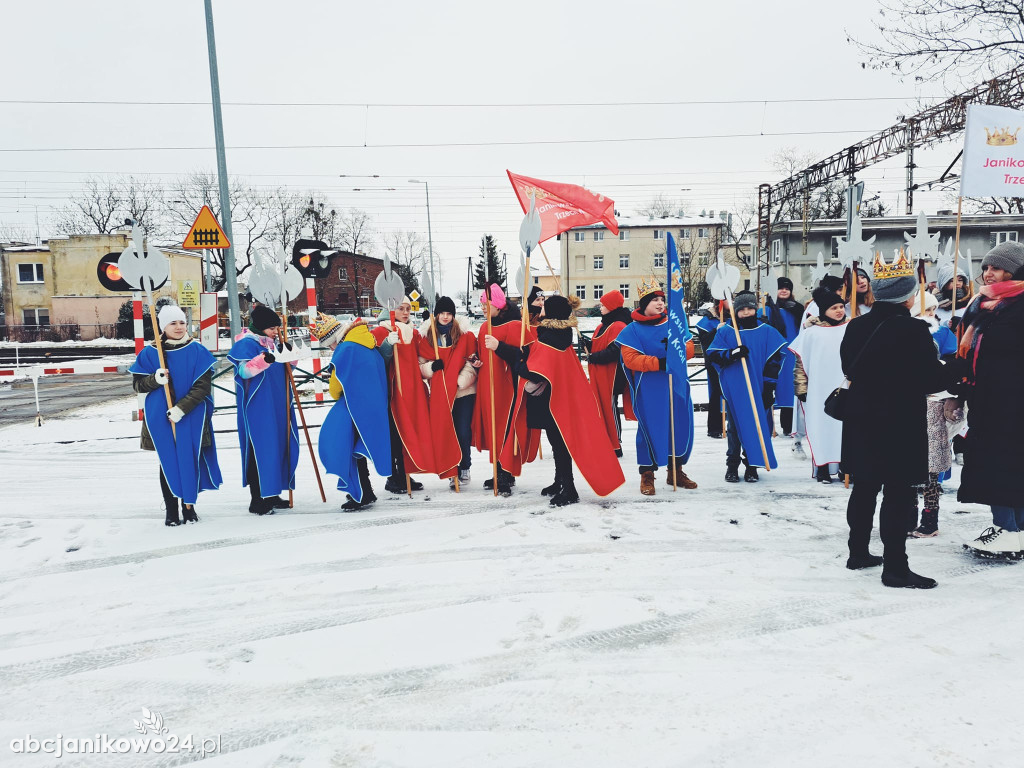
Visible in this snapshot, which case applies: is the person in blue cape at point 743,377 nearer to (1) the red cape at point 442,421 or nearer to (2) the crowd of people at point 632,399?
(2) the crowd of people at point 632,399

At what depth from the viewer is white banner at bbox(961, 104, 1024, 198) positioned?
18.4 ft

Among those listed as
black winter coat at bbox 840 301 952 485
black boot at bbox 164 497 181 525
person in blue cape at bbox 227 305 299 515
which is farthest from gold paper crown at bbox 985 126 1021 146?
black boot at bbox 164 497 181 525

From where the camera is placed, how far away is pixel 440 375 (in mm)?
6801

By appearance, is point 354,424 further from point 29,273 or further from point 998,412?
point 29,273

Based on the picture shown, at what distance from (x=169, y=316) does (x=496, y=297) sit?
2.98 metres

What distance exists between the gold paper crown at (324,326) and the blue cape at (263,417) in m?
0.43

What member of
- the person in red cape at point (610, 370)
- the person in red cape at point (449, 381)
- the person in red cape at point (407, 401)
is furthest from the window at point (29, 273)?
the person in red cape at point (610, 370)

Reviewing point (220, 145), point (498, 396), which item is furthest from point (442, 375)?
point (220, 145)

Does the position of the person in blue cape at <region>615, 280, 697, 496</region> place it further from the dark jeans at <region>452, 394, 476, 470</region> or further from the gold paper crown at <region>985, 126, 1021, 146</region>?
the gold paper crown at <region>985, 126, 1021, 146</region>

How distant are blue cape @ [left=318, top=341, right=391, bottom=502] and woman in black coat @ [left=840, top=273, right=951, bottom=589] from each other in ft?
12.3

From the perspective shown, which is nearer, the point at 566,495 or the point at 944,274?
the point at 566,495

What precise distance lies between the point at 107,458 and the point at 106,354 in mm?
22374

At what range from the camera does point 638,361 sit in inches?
245

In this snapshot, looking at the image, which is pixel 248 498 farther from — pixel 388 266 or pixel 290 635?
pixel 290 635
